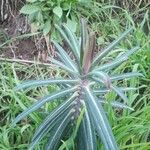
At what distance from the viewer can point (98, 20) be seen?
3.03 meters

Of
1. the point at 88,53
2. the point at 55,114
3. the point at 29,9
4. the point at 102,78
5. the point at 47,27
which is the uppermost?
the point at 29,9

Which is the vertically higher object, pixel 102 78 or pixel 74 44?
pixel 74 44

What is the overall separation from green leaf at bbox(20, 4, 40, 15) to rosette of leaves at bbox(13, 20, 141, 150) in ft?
2.85

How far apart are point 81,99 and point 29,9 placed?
1.12 m

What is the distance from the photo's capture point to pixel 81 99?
6.03 feet

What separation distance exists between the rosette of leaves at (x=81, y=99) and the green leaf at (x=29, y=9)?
34.2 inches

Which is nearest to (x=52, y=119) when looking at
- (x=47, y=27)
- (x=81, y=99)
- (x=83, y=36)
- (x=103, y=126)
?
(x=81, y=99)

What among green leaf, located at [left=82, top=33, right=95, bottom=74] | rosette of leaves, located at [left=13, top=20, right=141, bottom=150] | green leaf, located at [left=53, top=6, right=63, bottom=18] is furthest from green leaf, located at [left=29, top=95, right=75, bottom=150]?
green leaf, located at [left=53, top=6, right=63, bottom=18]

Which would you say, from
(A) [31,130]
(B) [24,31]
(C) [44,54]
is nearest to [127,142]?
(A) [31,130]

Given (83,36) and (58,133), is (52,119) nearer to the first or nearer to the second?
(58,133)

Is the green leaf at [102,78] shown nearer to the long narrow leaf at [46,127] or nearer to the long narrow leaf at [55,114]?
the long narrow leaf at [55,114]

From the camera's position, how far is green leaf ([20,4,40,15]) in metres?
2.74

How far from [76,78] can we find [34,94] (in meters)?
0.72

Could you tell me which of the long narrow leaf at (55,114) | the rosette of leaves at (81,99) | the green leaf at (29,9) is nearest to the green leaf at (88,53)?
the rosette of leaves at (81,99)
